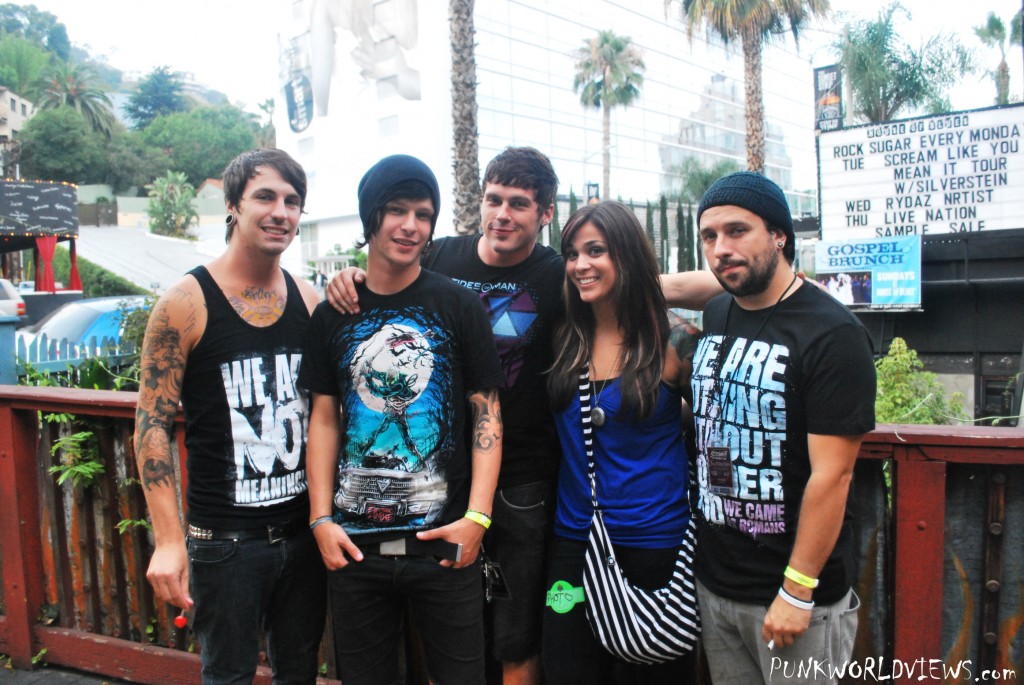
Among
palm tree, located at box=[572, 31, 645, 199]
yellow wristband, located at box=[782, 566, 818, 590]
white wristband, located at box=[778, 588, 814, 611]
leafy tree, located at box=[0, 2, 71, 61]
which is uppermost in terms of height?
leafy tree, located at box=[0, 2, 71, 61]

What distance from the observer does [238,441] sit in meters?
2.49

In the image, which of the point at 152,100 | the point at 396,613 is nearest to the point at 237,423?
the point at 396,613

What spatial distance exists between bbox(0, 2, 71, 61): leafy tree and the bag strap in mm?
155802

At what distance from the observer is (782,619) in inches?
83.5

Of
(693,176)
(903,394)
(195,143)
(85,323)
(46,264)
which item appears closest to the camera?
(903,394)

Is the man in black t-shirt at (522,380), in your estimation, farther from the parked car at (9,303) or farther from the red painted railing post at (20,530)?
the parked car at (9,303)

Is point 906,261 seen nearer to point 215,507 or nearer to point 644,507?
point 644,507

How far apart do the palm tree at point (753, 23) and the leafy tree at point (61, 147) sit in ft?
223

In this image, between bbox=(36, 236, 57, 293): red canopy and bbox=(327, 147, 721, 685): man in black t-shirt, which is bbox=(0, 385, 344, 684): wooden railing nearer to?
bbox=(327, 147, 721, 685): man in black t-shirt

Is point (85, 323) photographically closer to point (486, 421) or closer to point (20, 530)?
point (20, 530)

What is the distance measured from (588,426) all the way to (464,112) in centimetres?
898

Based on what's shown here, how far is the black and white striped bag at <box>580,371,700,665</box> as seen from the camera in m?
2.38

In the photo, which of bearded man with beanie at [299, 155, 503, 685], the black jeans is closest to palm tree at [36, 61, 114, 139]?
bearded man with beanie at [299, 155, 503, 685]

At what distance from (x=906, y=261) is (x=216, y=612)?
13.2 meters
